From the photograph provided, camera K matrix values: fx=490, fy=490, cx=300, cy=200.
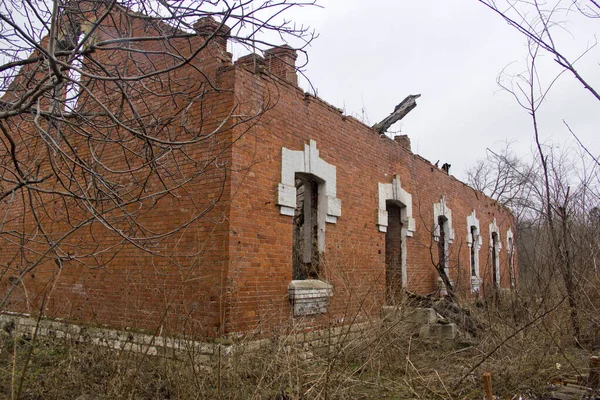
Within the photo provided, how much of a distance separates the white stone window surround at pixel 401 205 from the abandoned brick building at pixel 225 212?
65mm

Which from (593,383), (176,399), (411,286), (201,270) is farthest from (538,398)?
(411,286)

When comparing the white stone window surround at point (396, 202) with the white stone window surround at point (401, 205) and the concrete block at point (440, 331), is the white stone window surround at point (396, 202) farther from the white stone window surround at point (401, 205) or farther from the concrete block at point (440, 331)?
the concrete block at point (440, 331)

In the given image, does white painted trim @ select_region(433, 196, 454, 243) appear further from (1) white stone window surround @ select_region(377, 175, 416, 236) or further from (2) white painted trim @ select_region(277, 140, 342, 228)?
(2) white painted trim @ select_region(277, 140, 342, 228)

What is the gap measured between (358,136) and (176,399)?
6.60 metres

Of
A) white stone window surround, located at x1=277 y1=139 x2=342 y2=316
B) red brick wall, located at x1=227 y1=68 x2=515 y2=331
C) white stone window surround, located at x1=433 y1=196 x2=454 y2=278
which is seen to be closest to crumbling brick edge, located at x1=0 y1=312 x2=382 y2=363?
red brick wall, located at x1=227 y1=68 x2=515 y2=331

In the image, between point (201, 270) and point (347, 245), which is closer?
point (201, 270)

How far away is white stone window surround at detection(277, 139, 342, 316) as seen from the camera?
7.50m

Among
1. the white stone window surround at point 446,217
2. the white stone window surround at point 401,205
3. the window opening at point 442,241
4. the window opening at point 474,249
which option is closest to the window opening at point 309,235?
the white stone window surround at point 401,205

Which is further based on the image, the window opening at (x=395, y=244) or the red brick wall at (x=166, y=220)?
the window opening at (x=395, y=244)

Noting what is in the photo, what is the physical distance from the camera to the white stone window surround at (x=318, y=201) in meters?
7.50

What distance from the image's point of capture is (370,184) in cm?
1016

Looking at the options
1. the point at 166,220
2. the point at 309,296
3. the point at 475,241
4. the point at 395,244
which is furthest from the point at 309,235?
the point at 475,241

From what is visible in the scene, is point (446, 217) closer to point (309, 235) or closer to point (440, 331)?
point (440, 331)

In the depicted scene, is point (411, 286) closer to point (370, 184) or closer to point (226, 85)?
point (370, 184)
